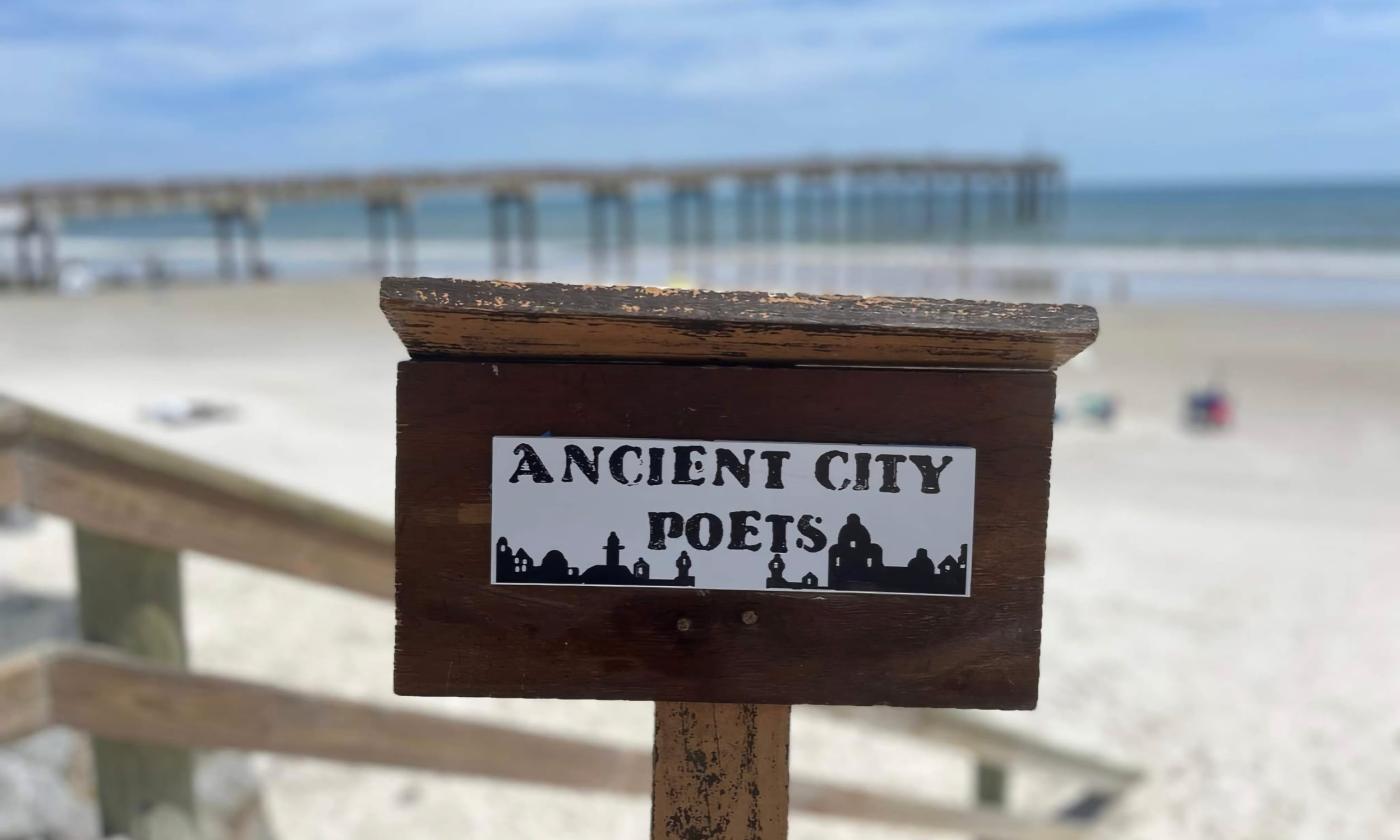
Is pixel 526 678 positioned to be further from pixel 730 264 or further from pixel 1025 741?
pixel 730 264

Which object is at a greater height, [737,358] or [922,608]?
[737,358]

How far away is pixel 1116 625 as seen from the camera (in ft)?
17.7

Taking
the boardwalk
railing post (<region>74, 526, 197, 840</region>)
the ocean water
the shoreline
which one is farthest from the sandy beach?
the boardwalk

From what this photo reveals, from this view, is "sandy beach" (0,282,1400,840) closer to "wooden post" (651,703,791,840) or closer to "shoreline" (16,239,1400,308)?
"wooden post" (651,703,791,840)

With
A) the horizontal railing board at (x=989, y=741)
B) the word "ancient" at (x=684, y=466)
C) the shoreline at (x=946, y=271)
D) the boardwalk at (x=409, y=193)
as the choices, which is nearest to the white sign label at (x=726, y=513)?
the word "ancient" at (x=684, y=466)

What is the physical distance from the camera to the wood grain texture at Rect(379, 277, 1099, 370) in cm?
101

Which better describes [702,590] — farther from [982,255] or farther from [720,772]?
[982,255]

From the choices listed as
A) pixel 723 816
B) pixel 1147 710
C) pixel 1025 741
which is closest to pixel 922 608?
pixel 723 816

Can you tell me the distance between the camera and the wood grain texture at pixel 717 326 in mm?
1006

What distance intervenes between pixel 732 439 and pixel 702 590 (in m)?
0.15

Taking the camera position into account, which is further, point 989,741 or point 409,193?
point 409,193

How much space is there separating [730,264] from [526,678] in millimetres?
34330

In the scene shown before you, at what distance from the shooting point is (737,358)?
1.06m

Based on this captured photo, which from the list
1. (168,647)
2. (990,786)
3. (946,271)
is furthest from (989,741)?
(946,271)
